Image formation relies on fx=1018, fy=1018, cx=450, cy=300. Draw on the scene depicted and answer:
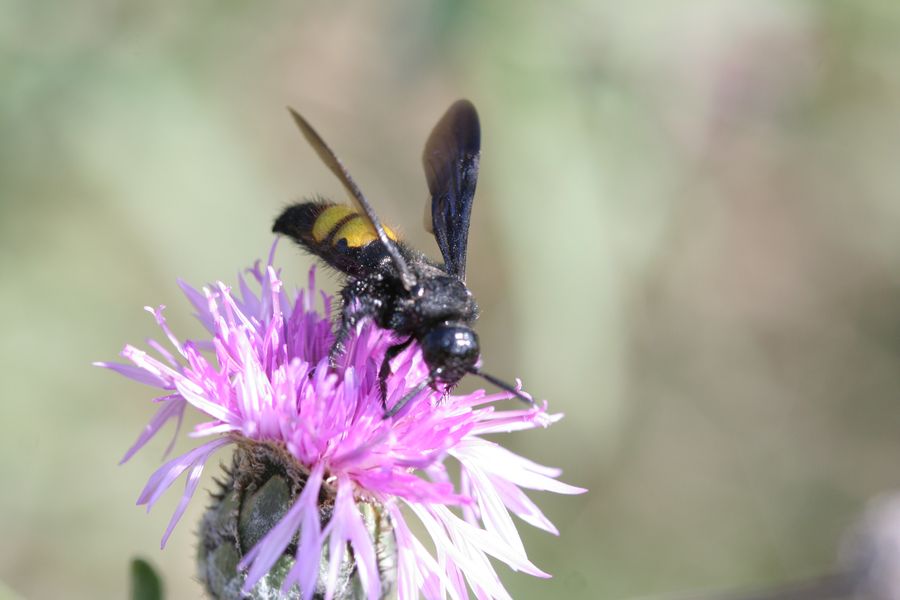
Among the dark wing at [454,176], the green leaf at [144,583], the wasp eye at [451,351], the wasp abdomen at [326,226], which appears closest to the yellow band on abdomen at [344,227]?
the wasp abdomen at [326,226]

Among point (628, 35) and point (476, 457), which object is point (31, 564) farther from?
point (628, 35)

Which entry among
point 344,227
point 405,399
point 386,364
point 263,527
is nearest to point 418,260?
point 344,227

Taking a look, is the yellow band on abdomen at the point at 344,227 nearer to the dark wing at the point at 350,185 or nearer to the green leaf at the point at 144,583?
the dark wing at the point at 350,185

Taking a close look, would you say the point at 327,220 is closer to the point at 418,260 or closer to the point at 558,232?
the point at 418,260

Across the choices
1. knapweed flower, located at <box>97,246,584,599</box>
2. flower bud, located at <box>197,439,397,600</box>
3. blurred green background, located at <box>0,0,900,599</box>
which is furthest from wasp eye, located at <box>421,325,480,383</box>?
blurred green background, located at <box>0,0,900,599</box>

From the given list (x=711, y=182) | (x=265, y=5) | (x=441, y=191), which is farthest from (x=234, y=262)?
(x=711, y=182)

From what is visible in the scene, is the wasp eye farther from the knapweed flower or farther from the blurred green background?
the blurred green background

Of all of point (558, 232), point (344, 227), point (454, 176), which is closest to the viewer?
point (344, 227)
